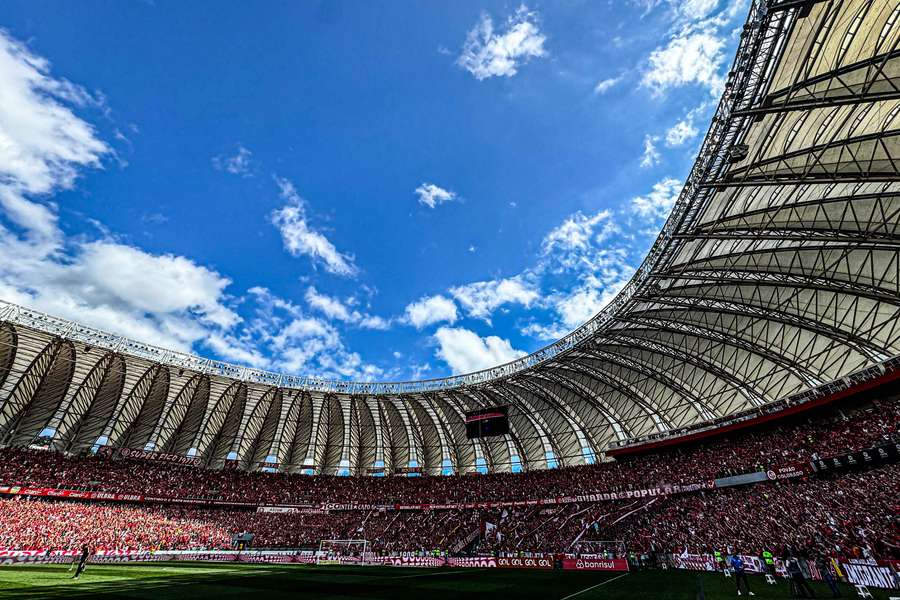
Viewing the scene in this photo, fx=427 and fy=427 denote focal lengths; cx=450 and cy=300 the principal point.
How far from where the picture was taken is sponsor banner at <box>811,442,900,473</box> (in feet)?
80.3

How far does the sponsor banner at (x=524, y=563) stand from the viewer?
1253 inches

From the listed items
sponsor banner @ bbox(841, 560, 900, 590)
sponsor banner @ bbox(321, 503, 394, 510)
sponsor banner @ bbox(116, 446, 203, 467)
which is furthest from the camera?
sponsor banner @ bbox(321, 503, 394, 510)

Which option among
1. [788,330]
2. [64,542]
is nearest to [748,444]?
[788,330]

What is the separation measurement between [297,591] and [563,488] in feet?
128

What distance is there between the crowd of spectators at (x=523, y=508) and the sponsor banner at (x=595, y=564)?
471cm

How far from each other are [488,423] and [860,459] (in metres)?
26.3

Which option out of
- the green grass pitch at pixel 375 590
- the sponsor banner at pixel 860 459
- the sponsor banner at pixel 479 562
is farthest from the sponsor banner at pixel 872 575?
the sponsor banner at pixel 479 562

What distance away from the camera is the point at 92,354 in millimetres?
39938

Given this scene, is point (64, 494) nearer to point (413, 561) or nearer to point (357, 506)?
point (357, 506)

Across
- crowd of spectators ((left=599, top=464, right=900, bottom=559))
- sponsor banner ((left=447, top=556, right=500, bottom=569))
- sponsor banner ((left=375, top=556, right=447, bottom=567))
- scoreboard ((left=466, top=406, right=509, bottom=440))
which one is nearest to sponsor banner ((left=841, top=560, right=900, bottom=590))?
crowd of spectators ((left=599, top=464, right=900, bottom=559))

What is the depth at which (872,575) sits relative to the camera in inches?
599

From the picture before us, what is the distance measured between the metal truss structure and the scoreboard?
4.83 m

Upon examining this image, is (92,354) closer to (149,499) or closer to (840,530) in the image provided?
(149,499)

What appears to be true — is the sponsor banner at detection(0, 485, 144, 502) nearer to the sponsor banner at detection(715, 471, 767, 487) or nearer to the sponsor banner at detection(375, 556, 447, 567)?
the sponsor banner at detection(375, 556, 447, 567)
